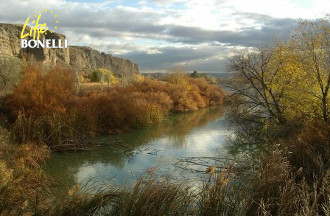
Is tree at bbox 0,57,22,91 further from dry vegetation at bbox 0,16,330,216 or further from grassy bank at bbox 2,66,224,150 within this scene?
dry vegetation at bbox 0,16,330,216

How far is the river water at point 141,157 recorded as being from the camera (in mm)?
13438

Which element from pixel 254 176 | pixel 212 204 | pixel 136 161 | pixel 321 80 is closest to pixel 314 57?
pixel 321 80

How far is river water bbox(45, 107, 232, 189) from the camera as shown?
44.1 ft

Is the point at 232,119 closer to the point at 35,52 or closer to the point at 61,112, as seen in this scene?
the point at 61,112

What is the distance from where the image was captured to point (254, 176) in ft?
25.6

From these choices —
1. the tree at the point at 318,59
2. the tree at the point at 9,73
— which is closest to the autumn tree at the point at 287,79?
the tree at the point at 318,59

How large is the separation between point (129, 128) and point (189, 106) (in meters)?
16.2

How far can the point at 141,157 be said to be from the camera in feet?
55.2

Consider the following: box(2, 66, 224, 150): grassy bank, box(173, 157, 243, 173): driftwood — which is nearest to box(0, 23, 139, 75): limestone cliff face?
box(2, 66, 224, 150): grassy bank

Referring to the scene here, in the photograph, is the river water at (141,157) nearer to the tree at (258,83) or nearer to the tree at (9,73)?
the tree at (258,83)

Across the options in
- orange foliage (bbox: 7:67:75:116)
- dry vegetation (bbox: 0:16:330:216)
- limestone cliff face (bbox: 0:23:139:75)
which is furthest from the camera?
limestone cliff face (bbox: 0:23:139:75)

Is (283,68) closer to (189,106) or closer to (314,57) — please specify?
(314,57)

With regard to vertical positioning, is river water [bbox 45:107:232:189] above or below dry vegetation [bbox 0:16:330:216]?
below

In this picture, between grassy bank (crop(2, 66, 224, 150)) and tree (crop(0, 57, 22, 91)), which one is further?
tree (crop(0, 57, 22, 91))
